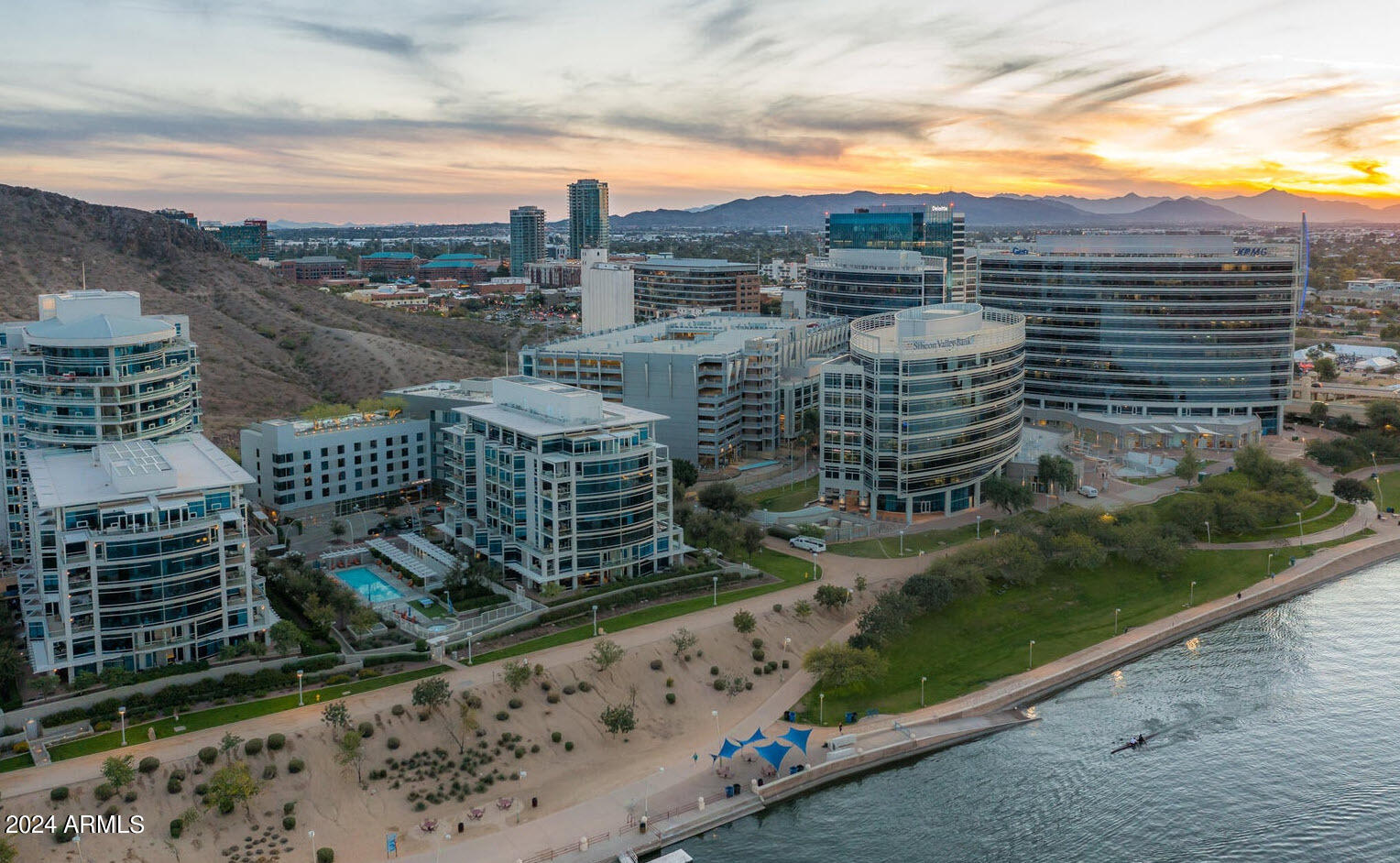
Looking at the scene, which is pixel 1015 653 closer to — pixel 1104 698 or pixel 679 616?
pixel 1104 698

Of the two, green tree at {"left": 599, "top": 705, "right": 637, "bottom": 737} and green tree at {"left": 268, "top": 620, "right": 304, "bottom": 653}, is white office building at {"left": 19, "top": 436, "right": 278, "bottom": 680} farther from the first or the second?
green tree at {"left": 599, "top": 705, "right": 637, "bottom": 737}

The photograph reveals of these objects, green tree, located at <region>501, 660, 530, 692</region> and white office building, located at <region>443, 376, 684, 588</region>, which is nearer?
green tree, located at <region>501, 660, 530, 692</region>

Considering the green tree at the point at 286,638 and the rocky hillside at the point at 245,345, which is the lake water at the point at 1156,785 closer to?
the green tree at the point at 286,638

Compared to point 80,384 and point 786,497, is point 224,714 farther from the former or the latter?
point 786,497

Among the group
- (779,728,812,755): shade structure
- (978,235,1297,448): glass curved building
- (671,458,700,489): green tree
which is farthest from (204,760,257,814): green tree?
(978,235,1297,448): glass curved building

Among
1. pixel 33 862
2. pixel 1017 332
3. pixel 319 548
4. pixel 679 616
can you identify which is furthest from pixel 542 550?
pixel 1017 332

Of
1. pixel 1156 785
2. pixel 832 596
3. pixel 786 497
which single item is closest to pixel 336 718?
pixel 832 596

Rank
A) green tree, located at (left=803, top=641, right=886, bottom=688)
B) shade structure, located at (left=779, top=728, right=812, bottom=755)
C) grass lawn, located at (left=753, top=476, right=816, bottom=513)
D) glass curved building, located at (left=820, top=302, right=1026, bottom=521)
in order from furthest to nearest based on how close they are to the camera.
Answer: grass lawn, located at (left=753, top=476, right=816, bottom=513) → glass curved building, located at (left=820, top=302, right=1026, bottom=521) → green tree, located at (left=803, top=641, right=886, bottom=688) → shade structure, located at (left=779, top=728, right=812, bottom=755)
